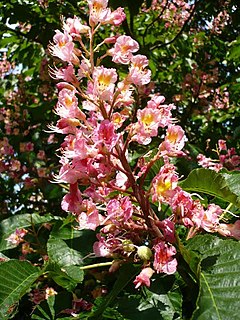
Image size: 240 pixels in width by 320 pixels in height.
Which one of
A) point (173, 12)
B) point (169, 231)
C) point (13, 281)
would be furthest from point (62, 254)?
point (173, 12)

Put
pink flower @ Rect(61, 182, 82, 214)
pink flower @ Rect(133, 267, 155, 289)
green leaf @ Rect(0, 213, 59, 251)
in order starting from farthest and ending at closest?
green leaf @ Rect(0, 213, 59, 251)
pink flower @ Rect(61, 182, 82, 214)
pink flower @ Rect(133, 267, 155, 289)

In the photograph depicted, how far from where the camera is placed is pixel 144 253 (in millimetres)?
1207

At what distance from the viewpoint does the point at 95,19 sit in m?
1.42

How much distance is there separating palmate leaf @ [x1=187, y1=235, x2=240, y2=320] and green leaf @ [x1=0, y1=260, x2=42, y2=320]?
411mm

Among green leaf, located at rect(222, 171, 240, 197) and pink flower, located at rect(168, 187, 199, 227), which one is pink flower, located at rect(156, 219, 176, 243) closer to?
pink flower, located at rect(168, 187, 199, 227)

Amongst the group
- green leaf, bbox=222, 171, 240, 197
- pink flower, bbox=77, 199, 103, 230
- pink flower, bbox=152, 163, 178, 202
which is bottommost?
green leaf, bbox=222, 171, 240, 197

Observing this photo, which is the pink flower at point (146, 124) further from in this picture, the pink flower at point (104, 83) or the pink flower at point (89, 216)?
the pink flower at point (89, 216)

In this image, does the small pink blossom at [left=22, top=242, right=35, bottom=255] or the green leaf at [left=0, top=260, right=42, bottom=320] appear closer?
the green leaf at [left=0, top=260, right=42, bottom=320]

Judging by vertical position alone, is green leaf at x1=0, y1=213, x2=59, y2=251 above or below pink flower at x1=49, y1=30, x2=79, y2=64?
below

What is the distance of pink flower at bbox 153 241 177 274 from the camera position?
1169 mm

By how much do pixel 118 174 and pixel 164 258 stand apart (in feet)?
0.80

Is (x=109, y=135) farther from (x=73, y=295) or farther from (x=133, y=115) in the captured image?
(x=133, y=115)

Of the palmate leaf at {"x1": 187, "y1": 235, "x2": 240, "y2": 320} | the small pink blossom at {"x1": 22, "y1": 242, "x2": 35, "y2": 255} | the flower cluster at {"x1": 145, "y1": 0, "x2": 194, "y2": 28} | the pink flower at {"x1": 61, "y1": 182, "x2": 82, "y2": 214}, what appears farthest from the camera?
the flower cluster at {"x1": 145, "y1": 0, "x2": 194, "y2": 28}

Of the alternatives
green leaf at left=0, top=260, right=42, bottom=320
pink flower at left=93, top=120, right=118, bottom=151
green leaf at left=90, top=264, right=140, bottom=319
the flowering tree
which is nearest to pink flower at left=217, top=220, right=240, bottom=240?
the flowering tree
